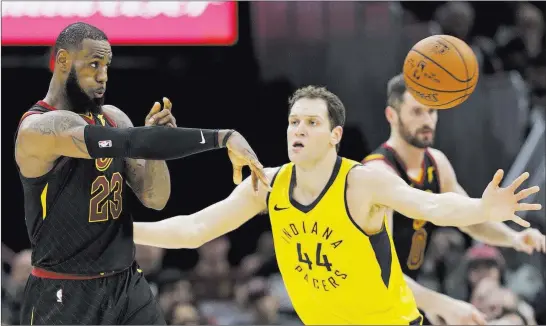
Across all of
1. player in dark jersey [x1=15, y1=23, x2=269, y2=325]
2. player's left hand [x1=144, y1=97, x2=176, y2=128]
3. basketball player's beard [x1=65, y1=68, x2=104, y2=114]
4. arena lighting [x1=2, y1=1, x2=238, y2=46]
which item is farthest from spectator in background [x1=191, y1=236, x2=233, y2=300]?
basketball player's beard [x1=65, y1=68, x2=104, y2=114]

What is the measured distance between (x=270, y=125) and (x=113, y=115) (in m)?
4.36

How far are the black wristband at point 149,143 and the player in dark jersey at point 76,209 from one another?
0.10 meters

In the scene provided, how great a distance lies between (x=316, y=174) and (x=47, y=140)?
1512 mm

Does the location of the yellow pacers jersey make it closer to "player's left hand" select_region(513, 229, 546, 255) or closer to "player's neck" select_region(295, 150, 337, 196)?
"player's neck" select_region(295, 150, 337, 196)

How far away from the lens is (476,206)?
4461 millimetres

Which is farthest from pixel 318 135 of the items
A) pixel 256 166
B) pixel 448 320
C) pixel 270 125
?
pixel 270 125

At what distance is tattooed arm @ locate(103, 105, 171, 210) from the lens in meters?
4.62

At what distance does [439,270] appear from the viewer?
8539 millimetres

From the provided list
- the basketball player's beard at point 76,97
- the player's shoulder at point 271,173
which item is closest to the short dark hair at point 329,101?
the player's shoulder at point 271,173

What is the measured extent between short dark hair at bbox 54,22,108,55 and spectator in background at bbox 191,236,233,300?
4556 mm

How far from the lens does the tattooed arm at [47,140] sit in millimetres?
4176

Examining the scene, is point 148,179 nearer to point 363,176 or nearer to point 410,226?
point 363,176

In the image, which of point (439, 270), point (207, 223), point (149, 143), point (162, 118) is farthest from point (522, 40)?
point (149, 143)

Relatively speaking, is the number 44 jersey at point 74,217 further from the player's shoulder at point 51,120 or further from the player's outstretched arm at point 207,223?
the player's outstretched arm at point 207,223
